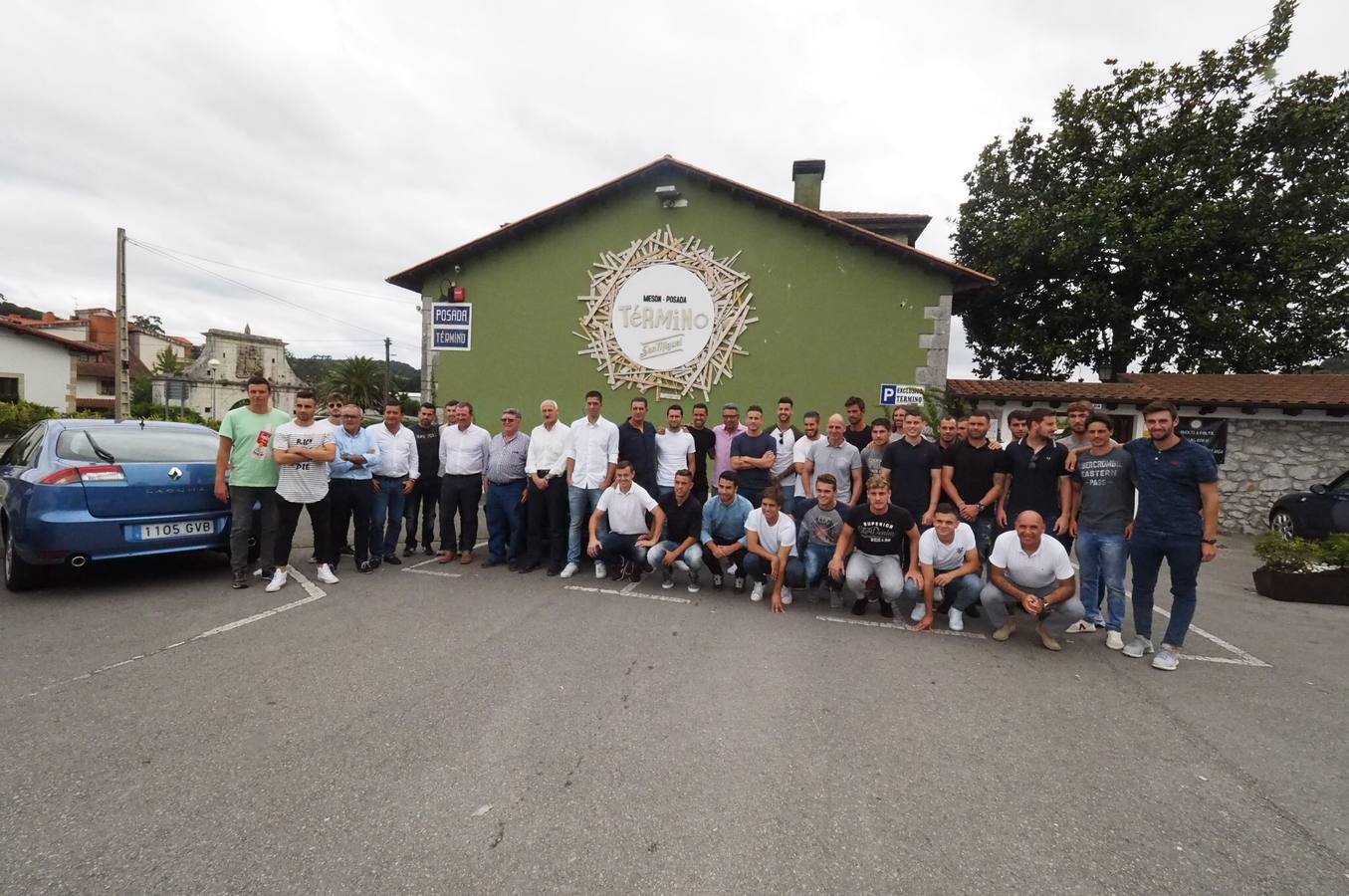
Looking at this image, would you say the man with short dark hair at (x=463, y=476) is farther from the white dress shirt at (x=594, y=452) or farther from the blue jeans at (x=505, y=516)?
the white dress shirt at (x=594, y=452)

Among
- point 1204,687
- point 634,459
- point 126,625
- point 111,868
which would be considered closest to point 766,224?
point 634,459

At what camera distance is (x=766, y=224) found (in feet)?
34.8

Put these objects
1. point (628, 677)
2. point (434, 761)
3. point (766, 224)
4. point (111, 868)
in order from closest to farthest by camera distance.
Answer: point (111, 868) < point (434, 761) < point (628, 677) < point (766, 224)

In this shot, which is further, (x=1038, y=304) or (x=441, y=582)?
(x=1038, y=304)

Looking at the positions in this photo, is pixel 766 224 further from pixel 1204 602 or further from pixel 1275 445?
pixel 1275 445

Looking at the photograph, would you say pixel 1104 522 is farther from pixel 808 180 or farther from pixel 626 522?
pixel 808 180

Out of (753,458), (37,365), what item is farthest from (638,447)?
(37,365)

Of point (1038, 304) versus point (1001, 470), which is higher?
point (1038, 304)

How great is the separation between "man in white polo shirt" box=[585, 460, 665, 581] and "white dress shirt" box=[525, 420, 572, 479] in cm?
60

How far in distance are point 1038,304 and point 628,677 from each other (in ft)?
72.3

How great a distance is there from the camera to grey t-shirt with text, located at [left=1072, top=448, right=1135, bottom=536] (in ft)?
15.4

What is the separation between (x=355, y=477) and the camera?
236 inches

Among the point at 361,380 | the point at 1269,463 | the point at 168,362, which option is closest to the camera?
the point at 1269,463

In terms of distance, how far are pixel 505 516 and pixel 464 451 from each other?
0.81 m
